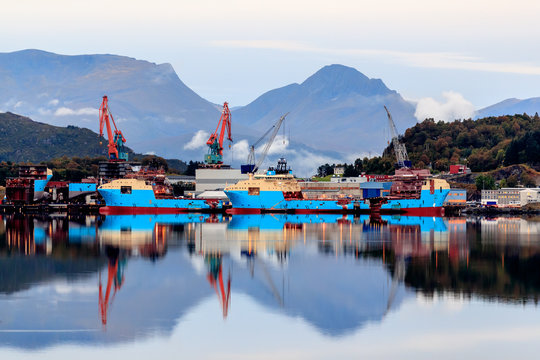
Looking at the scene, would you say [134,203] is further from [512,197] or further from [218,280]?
[218,280]

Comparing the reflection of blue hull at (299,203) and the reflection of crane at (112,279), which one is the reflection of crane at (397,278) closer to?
the reflection of crane at (112,279)

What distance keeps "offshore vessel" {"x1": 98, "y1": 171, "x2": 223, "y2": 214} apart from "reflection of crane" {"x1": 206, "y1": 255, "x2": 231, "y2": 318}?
49669mm

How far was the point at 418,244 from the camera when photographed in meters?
48.4

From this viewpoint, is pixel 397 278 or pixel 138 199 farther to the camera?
pixel 138 199

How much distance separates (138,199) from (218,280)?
57.6 m

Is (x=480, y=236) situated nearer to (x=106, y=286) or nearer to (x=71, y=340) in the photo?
(x=106, y=286)

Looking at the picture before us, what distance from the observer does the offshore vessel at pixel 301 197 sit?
289ft

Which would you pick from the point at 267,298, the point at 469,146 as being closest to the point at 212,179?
the point at 469,146

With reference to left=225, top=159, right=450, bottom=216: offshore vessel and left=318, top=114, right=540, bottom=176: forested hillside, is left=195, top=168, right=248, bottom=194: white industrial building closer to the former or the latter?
left=225, top=159, right=450, bottom=216: offshore vessel

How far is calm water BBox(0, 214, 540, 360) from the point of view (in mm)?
22719

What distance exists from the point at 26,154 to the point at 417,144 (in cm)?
9157

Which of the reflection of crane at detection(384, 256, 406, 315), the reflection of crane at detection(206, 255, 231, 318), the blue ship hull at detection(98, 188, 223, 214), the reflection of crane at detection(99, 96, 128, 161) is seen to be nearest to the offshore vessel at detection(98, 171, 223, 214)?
the blue ship hull at detection(98, 188, 223, 214)

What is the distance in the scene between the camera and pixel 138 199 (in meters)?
90.5

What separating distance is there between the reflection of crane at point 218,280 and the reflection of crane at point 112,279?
357cm
